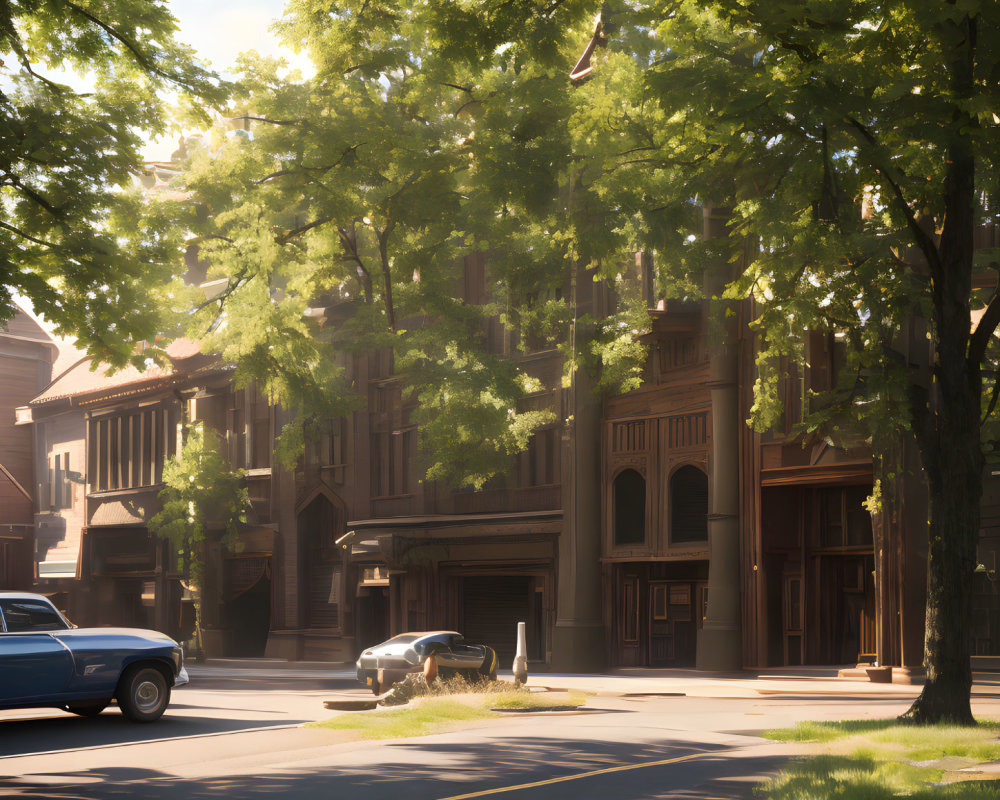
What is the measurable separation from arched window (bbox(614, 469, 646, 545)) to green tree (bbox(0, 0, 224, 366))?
1687cm

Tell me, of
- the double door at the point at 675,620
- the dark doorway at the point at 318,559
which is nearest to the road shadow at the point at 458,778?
the double door at the point at 675,620

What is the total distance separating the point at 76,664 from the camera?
15633 millimetres

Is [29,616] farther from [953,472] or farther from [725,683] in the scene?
[725,683]

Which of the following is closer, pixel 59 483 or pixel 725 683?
pixel 725 683

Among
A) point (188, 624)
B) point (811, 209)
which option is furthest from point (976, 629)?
point (188, 624)

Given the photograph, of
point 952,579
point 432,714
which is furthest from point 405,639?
point 952,579

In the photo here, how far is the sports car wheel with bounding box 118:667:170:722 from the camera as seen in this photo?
53.8ft

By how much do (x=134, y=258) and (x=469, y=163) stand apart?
6.55 meters

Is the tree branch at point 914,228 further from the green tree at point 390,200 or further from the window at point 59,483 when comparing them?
the window at point 59,483

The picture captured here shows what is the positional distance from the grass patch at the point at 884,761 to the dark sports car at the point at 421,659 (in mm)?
9157

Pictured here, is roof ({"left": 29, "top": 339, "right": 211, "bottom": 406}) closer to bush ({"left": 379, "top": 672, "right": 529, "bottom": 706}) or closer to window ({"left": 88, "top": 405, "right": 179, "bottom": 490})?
window ({"left": 88, "top": 405, "right": 179, "bottom": 490})

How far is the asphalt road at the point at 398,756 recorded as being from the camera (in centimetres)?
1095

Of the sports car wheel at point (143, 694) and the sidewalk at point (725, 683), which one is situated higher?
the sports car wheel at point (143, 694)

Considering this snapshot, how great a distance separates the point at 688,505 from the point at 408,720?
14.9 metres
